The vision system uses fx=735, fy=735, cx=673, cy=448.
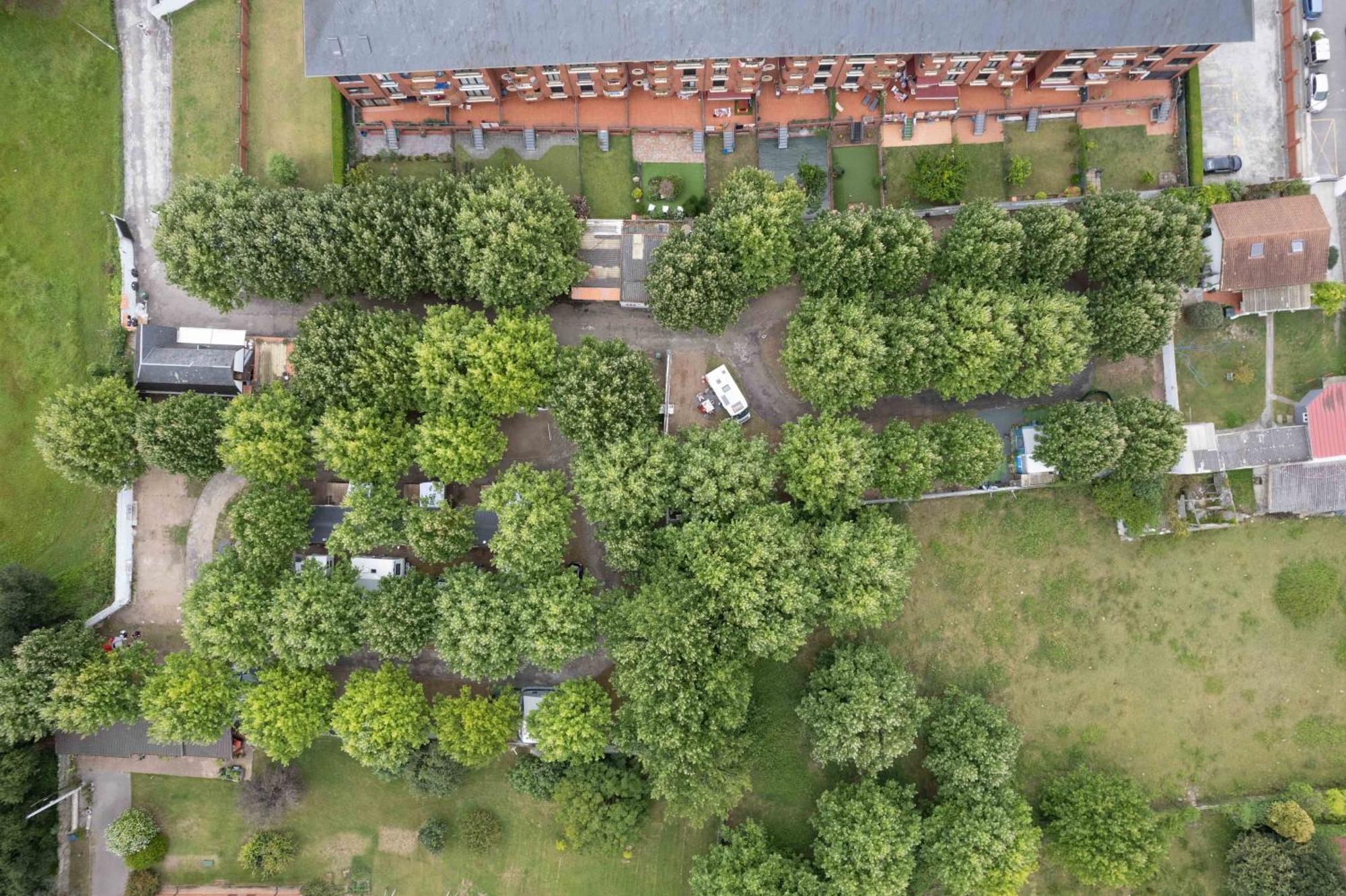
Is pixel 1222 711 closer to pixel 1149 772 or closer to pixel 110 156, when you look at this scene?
pixel 1149 772

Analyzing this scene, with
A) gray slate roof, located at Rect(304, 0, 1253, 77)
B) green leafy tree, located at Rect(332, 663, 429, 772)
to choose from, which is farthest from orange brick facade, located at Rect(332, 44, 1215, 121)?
green leafy tree, located at Rect(332, 663, 429, 772)

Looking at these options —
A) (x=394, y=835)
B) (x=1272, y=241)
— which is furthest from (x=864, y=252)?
(x=394, y=835)

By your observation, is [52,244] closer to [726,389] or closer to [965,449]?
[726,389]

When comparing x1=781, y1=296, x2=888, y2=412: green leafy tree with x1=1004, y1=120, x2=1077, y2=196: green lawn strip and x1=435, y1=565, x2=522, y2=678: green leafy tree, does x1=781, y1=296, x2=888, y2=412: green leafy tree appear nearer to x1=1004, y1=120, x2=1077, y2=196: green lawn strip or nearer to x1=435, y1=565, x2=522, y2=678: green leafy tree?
x1=1004, y1=120, x2=1077, y2=196: green lawn strip

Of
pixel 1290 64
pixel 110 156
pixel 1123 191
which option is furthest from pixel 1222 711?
pixel 110 156

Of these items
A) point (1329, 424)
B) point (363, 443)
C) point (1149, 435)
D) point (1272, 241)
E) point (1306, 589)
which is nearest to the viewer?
point (363, 443)

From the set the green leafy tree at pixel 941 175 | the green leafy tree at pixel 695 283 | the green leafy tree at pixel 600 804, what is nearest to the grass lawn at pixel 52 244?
the green leafy tree at pixel 600 804
